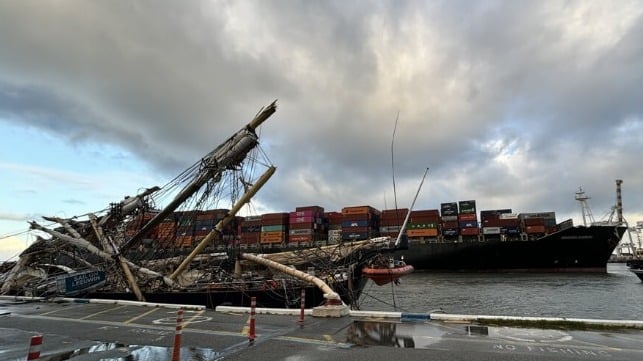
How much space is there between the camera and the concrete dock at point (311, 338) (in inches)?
309

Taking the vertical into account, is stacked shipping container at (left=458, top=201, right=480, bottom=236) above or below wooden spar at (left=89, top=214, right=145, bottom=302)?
above

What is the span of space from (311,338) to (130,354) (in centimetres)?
395

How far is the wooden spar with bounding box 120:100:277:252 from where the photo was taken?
2114cm

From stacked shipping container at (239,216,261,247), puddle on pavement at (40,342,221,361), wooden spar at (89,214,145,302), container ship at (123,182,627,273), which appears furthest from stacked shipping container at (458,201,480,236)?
puddle on pavement at (40,342,221,361)

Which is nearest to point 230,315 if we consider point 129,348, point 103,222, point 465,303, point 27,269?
point 129,348

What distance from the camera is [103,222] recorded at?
22.6 metres

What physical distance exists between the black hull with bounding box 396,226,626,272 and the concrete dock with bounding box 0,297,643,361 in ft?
189

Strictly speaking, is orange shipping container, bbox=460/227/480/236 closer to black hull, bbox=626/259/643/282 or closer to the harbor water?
black hull, bbox=626/259/643/282

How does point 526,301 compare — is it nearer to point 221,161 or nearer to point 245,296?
point 245,296

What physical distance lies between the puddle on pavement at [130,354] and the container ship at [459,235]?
124 feet

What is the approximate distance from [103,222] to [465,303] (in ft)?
81.1

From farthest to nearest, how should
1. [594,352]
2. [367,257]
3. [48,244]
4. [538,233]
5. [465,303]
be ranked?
1. [538,233]
2. [465,303]
3. [48,244]
4. [367,257]
5. [594,352]

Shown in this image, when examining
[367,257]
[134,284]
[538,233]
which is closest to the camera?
[134,284]

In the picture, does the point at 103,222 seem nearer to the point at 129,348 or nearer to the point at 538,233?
the point at 129,348
